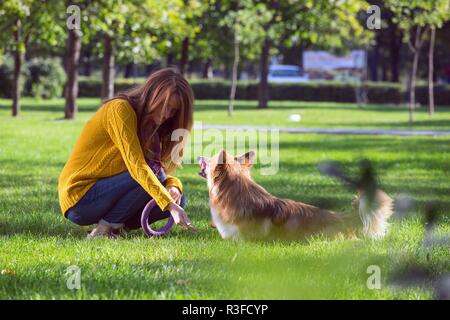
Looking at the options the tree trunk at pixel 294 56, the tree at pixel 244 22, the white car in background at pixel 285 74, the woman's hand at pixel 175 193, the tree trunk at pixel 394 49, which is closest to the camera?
the woman's hand at pixel 175 193

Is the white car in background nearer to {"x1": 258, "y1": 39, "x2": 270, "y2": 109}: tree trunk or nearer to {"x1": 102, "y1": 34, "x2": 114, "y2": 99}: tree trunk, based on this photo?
{"x1": 258, "y1": 39, "x2": 270, "y2": 109}: tree trunk

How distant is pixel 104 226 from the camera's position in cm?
679

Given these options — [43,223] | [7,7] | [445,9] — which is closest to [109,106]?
[43,223]

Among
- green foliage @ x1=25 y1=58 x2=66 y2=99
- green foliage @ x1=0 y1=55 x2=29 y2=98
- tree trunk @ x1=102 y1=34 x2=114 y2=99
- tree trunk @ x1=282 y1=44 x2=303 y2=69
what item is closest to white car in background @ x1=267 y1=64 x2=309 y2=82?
tree trunk @ x1=282 y1=44 x2=303 y2=69

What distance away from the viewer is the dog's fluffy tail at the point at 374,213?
6230 mm

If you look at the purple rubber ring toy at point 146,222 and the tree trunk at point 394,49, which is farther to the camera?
the tree trunk at point 394,49

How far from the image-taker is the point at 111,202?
6.66 meters

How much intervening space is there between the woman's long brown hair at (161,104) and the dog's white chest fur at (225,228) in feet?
2.12

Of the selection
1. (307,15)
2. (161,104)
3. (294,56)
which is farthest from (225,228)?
(294,56)

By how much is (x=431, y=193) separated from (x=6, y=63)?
113 feet

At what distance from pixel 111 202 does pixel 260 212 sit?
1.29 meters

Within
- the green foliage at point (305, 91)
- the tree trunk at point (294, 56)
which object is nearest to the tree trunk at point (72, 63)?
the green foliage at point (305, 91)

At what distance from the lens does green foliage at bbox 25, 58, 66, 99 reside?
41.1 m

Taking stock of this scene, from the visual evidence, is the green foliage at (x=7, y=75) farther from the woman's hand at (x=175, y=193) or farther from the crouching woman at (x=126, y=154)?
the woman's hand at (x=175, y=193)
